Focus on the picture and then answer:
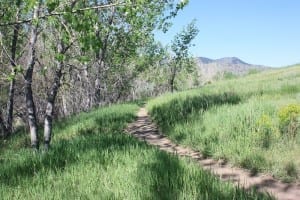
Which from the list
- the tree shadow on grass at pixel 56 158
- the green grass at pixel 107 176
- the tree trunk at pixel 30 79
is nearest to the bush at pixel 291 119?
the green grass at pixel 107 176

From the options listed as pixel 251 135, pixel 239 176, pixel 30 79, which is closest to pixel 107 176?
pixel 239 176

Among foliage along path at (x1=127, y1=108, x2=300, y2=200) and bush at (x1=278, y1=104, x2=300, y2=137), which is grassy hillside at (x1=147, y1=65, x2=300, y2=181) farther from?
foliage along path at (x1=127, y1=108, x2=300, y2=200)

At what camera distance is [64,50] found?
11.5 metres

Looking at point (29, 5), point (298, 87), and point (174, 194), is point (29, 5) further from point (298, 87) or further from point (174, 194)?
point (298, 87)

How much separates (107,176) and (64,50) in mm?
6324

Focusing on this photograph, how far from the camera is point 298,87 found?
16.6 metres

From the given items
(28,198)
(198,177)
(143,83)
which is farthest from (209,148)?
(143,83)

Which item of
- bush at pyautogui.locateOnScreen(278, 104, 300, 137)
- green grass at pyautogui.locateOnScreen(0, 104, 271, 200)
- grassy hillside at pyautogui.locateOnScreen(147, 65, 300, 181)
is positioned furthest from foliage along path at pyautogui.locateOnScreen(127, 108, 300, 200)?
bush at pyautogui.locateOnScreen(278, 104, 300, 137)

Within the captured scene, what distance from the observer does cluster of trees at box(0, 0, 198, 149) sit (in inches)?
267

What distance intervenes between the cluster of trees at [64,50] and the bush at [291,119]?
10.7 ft

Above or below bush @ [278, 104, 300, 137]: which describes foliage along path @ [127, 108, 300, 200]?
below

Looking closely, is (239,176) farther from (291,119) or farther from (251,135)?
(291,119)

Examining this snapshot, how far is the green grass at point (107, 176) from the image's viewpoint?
208 inches

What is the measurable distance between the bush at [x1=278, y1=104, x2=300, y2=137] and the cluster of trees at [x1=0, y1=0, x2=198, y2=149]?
326 centimetres
